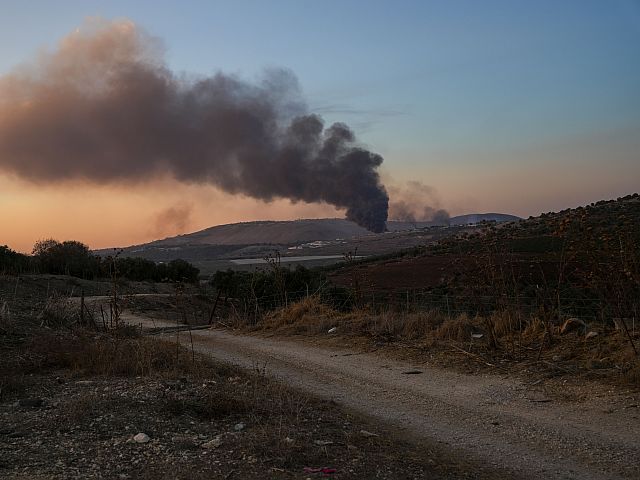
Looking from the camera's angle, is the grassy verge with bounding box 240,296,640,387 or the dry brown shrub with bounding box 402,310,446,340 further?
the dry brown shrub with bounding box 402,310,446,340

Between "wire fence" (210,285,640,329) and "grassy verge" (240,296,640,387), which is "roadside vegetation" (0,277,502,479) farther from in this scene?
"wire fence" (210,285,640,329)

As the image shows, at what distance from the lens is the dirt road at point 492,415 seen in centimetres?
556

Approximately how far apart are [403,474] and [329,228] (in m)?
183

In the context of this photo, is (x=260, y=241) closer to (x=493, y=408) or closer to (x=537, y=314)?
(x=537, y=314)

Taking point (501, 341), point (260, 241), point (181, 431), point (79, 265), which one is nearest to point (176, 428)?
point (181, 431)

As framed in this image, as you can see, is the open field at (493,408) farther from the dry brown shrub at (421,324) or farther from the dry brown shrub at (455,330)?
the dry brown shrub at (421,324)

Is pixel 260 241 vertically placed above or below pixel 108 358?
above

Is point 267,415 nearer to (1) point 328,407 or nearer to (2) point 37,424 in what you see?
(1) point 328,407

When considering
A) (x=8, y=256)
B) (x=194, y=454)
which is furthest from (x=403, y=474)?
(x=8, y=256)

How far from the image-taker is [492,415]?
722cm

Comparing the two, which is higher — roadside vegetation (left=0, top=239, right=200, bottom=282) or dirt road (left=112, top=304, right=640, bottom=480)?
roadside vegetation (left=0, top=239, right=200, bottom=282)

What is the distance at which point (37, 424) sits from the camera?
21.6 ft

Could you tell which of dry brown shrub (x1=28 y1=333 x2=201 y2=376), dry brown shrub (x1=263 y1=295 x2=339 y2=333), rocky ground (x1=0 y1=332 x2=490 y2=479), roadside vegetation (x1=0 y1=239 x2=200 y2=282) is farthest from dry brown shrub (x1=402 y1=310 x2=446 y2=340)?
roadside vegetation (x1=0 y1=239 x2=200 y2=282)

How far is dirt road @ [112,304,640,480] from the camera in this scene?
556cm
